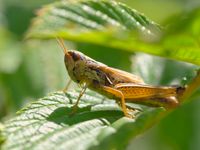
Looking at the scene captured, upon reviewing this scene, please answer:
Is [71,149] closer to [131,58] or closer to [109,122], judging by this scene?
[109,122]

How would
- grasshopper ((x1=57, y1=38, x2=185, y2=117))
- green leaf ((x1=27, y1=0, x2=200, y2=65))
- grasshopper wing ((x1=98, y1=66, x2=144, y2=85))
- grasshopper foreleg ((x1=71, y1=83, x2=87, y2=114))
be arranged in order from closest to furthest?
1. green leaf ((x1=27, y1=0, x2=200, y2=65))
2. grasshopper foreleg ((x1=71, y1=83, x2=87, y2=114))
3. grasshopper ((x1=57, y1=38, x2=185, y2=117))
4. grasshopper wing ((x1=98, y1=66, x2=144, y2=85))

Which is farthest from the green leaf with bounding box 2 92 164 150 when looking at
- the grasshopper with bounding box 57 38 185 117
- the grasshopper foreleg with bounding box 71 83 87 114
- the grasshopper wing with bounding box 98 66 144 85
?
the grasshopper wing with bounding box 98 66 144 85

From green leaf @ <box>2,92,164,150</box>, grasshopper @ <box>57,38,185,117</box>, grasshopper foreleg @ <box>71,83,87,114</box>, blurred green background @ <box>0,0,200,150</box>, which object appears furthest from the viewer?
blurred green background @ <box>0,0,200,150</box>

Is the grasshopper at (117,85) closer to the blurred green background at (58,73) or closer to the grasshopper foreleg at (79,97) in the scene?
the grasshopper foreleg at (79,97)

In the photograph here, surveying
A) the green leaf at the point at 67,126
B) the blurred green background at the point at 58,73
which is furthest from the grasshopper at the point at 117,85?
the blurred green background at the point at 58,73

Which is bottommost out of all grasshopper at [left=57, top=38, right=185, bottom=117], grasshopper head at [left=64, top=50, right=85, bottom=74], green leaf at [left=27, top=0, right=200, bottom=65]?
grasshopper at [left=57, top=38, right=185, bottom=117]

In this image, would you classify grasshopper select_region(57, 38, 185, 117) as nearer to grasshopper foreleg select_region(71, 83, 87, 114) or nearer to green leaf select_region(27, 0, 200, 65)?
grasshopper foreleg select_region(71, 83, 87, 114)

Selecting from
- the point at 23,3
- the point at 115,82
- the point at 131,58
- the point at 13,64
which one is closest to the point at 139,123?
the point at 115,82

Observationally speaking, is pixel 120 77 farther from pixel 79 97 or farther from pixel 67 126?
pixel 67 126
